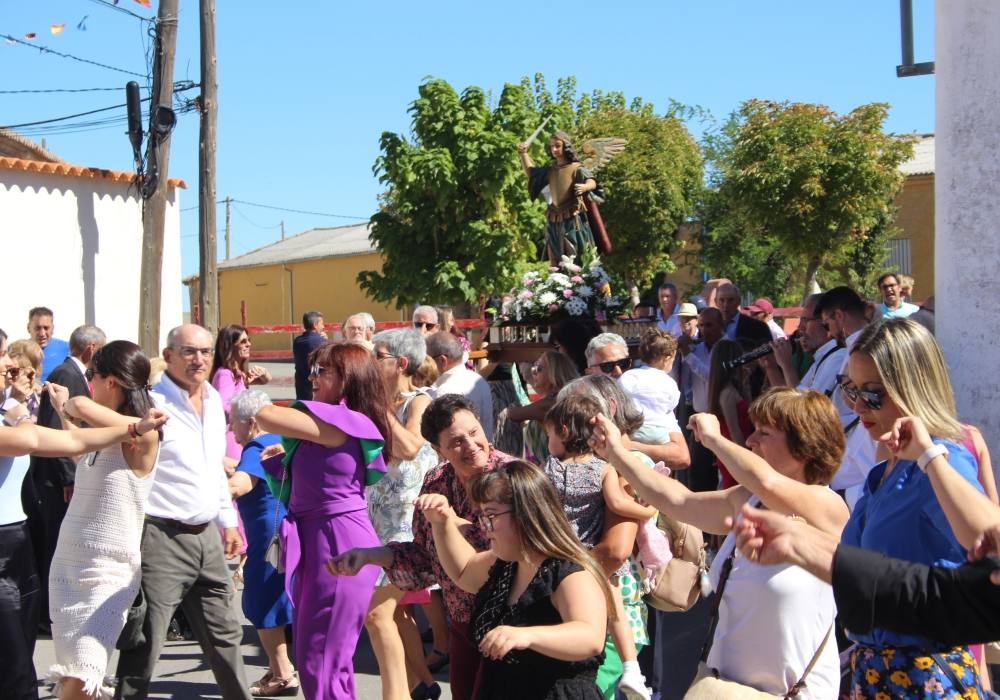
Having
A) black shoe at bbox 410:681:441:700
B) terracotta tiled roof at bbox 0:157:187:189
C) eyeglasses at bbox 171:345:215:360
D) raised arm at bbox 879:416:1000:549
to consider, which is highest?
terracotta tiled roof at bbox 0:157:187:189

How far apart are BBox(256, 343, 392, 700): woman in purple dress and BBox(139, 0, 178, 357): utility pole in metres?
10.3

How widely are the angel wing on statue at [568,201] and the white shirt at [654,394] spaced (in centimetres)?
455

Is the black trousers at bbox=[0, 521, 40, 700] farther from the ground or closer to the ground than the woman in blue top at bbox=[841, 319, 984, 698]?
closer to the ground

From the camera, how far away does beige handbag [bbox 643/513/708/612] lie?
14.5ft

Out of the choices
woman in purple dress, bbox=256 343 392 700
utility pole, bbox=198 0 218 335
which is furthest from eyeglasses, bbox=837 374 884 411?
utility pole, bbox=198 0 218 335

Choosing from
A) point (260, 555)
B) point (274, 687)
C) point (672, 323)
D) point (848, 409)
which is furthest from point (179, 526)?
point (672, 323)

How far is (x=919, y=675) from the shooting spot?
2.73m

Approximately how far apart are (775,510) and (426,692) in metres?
3.10

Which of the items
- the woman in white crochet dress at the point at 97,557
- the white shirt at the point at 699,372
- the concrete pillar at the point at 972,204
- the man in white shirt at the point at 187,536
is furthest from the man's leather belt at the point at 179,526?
the white shirt at the point at 699,372

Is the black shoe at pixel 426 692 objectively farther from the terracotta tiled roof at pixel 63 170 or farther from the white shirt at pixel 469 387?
the terracotta tiled roof at pixel 63 170

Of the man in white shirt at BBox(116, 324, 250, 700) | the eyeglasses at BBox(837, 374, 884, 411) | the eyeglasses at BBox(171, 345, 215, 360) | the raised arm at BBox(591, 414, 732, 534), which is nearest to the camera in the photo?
the eyeglasses at BBox(837, 374, 884, 411)

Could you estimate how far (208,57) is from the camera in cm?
1478

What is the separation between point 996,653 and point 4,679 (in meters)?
3.90

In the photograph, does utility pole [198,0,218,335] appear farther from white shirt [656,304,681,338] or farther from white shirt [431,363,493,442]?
white shirt [431,363,493,442]
